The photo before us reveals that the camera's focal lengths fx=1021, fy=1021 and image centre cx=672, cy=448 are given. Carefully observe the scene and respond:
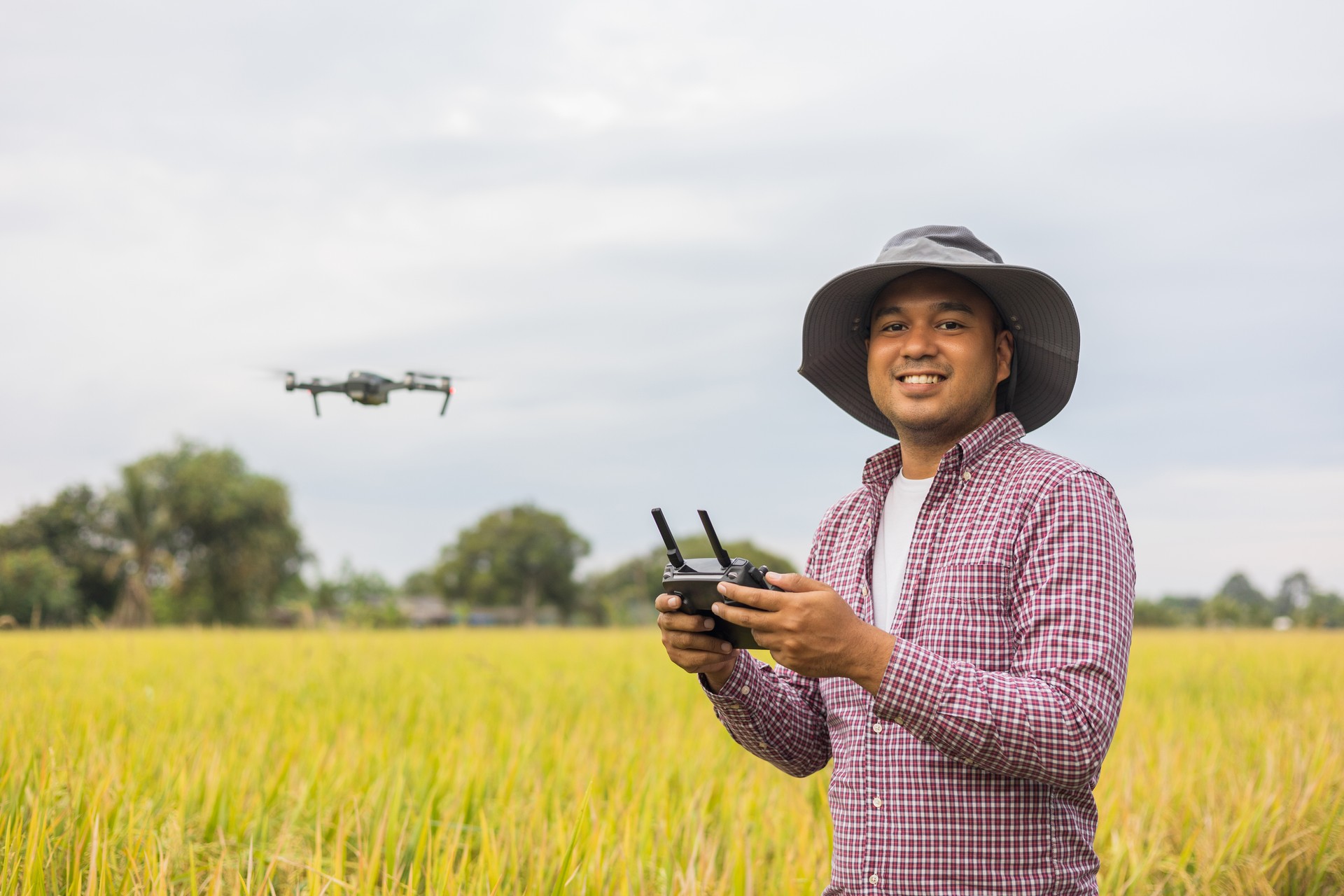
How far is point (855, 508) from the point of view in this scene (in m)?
2.26

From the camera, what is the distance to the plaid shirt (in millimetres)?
1602

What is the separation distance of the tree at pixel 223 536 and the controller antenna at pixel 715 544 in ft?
132

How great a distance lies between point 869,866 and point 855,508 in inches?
29.3

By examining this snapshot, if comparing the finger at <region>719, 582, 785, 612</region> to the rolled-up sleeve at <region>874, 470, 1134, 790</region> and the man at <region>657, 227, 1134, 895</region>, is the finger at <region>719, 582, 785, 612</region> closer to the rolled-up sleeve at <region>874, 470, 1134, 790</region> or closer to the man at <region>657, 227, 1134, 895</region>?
the man at <region>657, 227, 1134, 895</region>

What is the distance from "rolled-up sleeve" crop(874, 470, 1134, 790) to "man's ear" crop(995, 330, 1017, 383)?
1.30 feet

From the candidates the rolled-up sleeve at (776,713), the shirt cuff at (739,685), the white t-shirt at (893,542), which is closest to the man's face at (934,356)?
the white t-shirt at (893,542)

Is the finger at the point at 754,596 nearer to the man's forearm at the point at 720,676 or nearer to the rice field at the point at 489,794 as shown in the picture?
the man's forearm at the point at 720,676

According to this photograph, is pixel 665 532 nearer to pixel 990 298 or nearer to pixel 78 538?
pixel 990 298

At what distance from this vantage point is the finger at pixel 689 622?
1.73m

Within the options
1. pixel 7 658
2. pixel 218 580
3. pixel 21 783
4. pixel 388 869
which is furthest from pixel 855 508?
pixel 218 580

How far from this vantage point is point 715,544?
1676mm

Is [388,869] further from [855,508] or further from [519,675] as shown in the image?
[519,675]

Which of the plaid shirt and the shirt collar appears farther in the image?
the shirt collar

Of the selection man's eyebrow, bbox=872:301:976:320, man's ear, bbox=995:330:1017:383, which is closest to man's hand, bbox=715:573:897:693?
man's eyebrow, bbox=872:301:976:320
